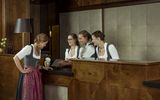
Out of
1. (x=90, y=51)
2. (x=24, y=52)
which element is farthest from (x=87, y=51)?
(x=24, y=52)

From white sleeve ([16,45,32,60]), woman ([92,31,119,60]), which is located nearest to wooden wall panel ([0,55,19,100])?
white sleeve ([16,45,32,60])

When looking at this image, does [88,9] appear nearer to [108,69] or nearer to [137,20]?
[137,20]

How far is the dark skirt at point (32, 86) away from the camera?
495 centimetres

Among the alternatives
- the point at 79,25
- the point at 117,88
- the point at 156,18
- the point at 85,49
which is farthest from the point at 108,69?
the point at 79,25

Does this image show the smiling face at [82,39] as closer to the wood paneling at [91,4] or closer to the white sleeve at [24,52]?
the white sleeve at [24,52]

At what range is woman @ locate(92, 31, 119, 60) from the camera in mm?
5016

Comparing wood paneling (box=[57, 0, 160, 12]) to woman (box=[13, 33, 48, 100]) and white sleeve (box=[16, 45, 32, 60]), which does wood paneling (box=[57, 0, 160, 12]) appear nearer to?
woman (box=[13, 33, 48, 100])

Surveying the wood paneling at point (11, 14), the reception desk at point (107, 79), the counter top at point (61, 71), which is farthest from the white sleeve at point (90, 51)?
the wood paneling at point (11, 14)

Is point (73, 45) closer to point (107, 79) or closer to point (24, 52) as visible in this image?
point (24, 52)

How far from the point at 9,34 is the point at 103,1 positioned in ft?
6.94

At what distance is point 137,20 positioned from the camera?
6.88m

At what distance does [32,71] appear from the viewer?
494 centimetres

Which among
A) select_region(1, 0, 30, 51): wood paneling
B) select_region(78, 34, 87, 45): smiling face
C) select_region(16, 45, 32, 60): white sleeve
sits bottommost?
select_region(16, 45, 32, 60): white sleeve

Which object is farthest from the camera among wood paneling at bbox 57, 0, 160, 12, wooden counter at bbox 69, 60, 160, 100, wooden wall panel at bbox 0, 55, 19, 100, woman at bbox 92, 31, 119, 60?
wood paneling at bbox 57, 0, 160, 12
